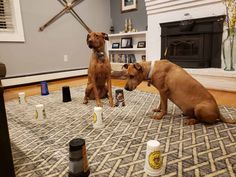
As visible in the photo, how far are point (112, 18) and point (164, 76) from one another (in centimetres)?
397

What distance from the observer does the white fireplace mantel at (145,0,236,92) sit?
3031 mm

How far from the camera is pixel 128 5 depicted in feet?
15.9

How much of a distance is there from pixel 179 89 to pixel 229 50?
185cm

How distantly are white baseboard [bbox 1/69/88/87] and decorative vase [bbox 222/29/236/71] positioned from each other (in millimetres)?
3131

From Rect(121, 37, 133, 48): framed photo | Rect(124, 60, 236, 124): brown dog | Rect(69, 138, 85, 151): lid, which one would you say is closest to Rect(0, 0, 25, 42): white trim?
Rect(121, 37, 133, 48): framed photo

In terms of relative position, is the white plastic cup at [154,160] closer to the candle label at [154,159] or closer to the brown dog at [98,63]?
the candle label at [154,159]

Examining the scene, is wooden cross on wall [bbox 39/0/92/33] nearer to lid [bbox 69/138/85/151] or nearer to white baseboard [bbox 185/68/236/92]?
white baseboard [bbox 185/68/236/92]

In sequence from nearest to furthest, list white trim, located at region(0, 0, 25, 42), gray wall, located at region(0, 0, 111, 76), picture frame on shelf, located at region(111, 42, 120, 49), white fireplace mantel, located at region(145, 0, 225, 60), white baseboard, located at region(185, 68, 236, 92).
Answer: white baseboard, located at region(185, 68, 236, 92) → white fireplace mantel, located at region(145, 0, 225, 60) → white trim, located at region(0, 0, 25, 42) → gray wall, located at region(0, 0, 111, 76) → picture frame on shelf, located at region(111, 42, 120, 49)

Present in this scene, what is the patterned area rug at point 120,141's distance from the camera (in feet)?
3.83

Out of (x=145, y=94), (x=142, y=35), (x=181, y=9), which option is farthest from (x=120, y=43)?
(x=145, y=94)

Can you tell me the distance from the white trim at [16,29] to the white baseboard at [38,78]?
752 mm

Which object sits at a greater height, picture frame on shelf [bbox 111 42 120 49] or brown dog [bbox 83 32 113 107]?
picture frame on shelf [bbox 111 42 120 49]

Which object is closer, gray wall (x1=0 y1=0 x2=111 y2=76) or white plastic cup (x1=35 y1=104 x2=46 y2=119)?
white plastic cup (x1=35 y1=104 x2=46 y2=119)

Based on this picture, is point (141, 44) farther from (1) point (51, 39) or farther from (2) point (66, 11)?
(1) point (51, 39)
